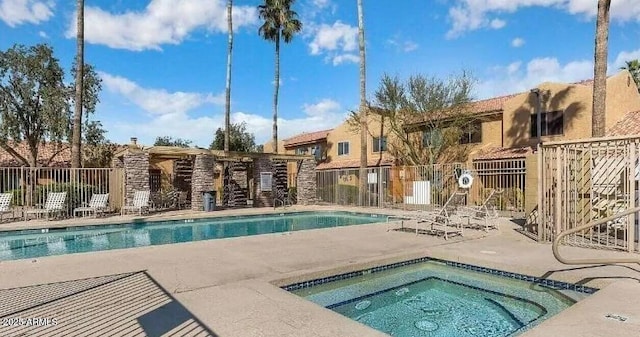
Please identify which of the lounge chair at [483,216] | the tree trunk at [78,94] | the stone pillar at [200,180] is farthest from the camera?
the stone pillar at [200,180]

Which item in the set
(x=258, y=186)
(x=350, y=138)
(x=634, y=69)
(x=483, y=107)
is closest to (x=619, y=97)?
(x=634, y=69)

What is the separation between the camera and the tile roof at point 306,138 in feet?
117

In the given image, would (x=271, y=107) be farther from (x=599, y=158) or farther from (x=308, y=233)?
(x=599, y=158)

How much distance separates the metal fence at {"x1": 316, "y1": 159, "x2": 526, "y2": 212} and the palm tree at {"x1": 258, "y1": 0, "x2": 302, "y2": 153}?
764 cm

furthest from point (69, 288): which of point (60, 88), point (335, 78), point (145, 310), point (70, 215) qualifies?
point (335, 78)

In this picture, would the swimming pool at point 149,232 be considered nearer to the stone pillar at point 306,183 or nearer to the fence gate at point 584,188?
the stone pillar at point 306,183

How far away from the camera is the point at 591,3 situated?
17297 millimetres

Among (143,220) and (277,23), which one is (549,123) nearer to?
(277,23)

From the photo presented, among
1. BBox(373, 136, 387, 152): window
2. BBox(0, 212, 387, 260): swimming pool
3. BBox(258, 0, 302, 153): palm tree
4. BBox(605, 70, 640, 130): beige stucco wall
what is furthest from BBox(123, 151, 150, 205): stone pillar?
BBox(605, 70, 640, 130): beige stucco wall

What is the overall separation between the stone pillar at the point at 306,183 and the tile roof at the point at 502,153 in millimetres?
9369

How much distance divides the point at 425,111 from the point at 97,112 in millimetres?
21879

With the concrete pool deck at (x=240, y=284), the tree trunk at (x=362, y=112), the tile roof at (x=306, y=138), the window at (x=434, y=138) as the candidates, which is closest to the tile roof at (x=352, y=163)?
the tile roof at (x=306, y=138)

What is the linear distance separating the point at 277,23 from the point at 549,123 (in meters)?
19.6

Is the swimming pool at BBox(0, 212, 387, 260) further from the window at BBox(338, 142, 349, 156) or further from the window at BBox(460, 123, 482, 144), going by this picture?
the window at BBox(338, 142, 349, 156)
